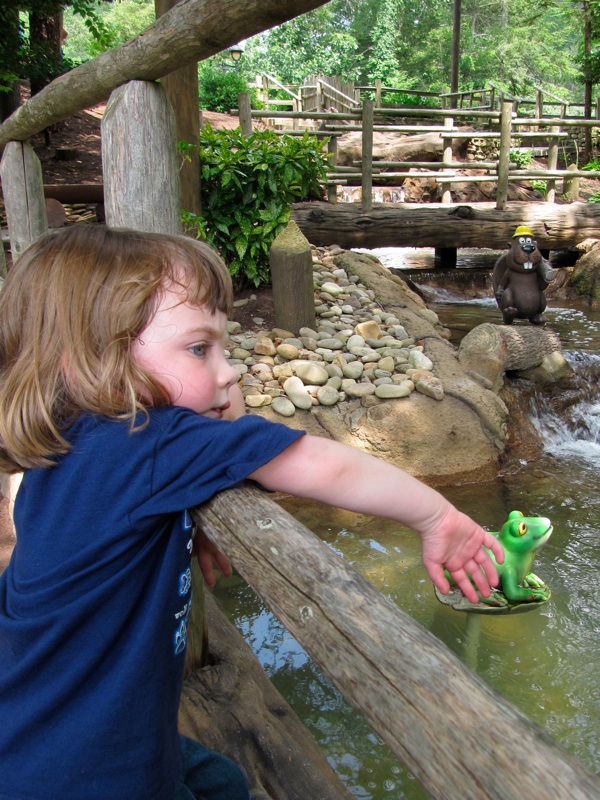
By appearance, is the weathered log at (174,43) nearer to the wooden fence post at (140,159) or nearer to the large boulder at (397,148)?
the wooden fence post at (140,159)

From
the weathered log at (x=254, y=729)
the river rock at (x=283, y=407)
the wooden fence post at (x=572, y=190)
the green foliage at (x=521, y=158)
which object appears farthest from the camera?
the green foliage at (x=521, y=158)

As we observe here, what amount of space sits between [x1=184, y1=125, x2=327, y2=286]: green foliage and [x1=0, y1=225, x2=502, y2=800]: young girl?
4.69 m

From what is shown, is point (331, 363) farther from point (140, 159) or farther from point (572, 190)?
point (572, 190)

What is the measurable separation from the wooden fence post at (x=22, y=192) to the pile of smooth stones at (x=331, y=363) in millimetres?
1954

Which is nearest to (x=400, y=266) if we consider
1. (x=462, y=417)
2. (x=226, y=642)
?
(x=462, y=417)

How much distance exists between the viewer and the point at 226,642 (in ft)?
7.89

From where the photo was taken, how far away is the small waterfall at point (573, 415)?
5.55m

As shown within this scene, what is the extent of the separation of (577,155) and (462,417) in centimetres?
1478

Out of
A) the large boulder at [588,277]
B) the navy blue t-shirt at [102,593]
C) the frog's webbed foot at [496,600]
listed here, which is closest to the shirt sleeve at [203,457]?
the navy blue t-shirt at [102,593]

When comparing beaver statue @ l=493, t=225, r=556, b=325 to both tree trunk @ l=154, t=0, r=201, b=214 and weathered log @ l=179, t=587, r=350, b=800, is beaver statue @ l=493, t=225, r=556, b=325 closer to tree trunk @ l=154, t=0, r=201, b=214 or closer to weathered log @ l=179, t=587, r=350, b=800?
tree trunk @ l=154, t=0, r=201, b=214

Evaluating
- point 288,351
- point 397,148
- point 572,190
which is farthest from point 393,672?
point 397,148

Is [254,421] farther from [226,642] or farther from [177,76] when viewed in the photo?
[177,76]

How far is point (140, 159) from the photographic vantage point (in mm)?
1858

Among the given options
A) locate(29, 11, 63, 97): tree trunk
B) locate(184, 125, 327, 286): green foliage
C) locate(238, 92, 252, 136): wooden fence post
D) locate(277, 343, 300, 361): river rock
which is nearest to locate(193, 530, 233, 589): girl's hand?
locate(277, 343, 300, 361): river rock
